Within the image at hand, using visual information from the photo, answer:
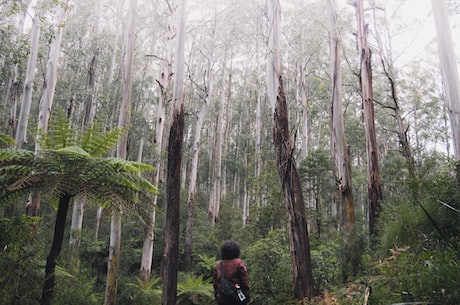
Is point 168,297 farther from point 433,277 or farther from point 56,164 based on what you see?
point 433,277

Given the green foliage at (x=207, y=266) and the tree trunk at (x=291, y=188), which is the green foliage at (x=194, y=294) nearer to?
the green foliage at (x=207, y=266)

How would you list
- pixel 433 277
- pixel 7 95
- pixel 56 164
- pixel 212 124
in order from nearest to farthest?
pixel 433 277, pixel 56 164, pixel 7 95, pixel 212 124

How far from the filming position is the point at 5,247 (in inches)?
144

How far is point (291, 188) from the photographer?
5141mm

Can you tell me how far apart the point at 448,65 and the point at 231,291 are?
672 cm

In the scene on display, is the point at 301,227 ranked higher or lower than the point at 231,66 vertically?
lower

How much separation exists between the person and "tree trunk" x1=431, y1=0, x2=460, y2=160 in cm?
524

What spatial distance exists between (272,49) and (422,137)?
26.7 meters

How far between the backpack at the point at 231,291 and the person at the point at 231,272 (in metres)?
0.03

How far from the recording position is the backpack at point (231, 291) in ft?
10.8

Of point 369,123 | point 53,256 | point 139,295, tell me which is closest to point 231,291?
point 53,256

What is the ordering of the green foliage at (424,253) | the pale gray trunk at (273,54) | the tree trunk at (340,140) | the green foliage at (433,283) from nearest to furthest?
the green foliage at (433,283) < the green foliage at (424,253) < the pale gray trunk at (273,54) < the tree trunk at (340,140)

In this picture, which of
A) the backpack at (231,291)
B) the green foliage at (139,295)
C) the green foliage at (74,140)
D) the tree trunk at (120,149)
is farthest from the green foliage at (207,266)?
the backpack at (231,291)

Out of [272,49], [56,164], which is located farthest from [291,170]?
[56,164]
